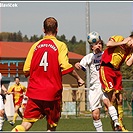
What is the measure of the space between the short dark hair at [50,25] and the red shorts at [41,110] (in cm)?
114

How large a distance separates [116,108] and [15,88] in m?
14.3

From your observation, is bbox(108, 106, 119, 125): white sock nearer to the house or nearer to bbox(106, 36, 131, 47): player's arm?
bbox(106, 36, 131, 47): player's arm

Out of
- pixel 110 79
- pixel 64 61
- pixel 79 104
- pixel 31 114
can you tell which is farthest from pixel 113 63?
pixel 79 104

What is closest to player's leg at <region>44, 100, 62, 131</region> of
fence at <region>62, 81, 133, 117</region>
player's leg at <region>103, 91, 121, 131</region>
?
player's leg at <region>103, 91, 121, 131</region>

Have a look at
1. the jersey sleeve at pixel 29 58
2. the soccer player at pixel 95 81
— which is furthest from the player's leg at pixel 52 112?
the soccer player at pixel 95 81

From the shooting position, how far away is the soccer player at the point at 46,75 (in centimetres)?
897

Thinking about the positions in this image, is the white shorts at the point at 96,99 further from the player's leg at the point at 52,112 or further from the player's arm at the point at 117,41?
the player's leg at the point at 52,112

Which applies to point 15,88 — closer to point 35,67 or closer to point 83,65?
point 83,65

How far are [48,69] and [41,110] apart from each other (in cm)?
68

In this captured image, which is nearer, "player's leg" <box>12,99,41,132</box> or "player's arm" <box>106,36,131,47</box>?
"player's leg" <box>12,99,41,132</box>

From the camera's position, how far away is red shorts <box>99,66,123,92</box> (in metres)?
11.5

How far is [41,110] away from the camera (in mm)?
9094

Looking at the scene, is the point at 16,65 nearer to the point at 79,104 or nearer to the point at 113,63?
the point at 79,104

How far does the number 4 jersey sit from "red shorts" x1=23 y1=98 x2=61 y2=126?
98 millimetres
